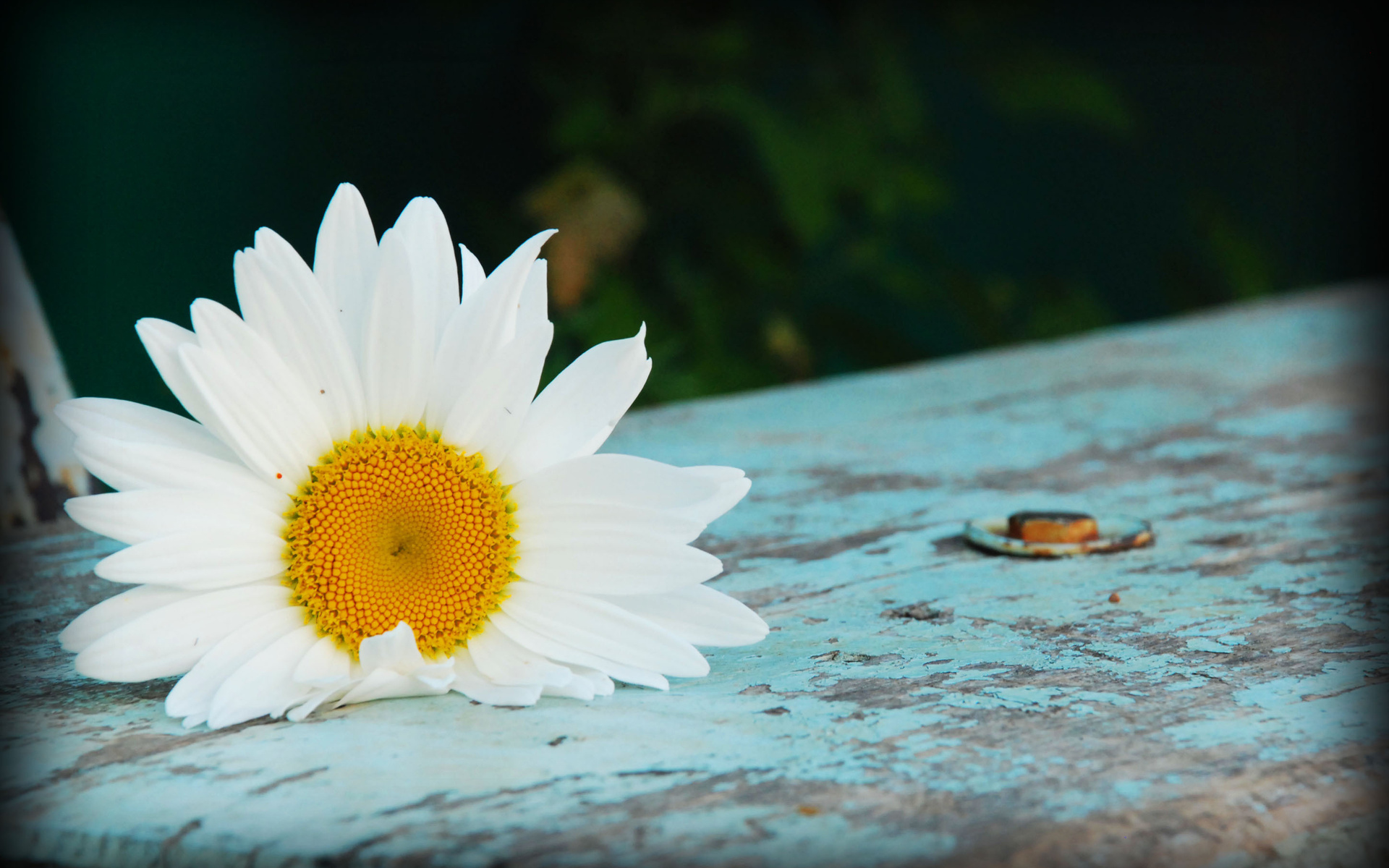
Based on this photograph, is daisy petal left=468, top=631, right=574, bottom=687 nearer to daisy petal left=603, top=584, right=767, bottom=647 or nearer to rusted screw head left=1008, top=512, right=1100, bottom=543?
daisy petal left=603, top=584, right=767, bottom=647

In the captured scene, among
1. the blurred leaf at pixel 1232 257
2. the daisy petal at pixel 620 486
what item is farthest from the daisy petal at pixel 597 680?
the blurred leaf at pixel 1232 257

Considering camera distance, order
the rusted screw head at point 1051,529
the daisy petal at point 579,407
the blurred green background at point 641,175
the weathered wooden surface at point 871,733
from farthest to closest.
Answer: the blurred green background at point 641,175 < the rusted screw head at point 1051,529 < the daisy petal at point 579,407 < the weathered wooden surface at point 871,733

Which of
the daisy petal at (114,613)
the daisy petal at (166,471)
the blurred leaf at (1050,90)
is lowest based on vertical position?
the daisy petal at (114,613)

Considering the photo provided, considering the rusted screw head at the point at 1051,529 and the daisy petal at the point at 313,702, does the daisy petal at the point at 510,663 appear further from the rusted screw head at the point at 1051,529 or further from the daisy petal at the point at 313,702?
the rusted screw head at the point at 1051,529

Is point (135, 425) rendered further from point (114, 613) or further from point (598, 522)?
point (598, 522)

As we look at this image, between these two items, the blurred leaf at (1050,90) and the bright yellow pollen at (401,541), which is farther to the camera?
the blurred leaf at (1050,90)

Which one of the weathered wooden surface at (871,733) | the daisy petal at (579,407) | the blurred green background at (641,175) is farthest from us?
the blurred green background at (641,175)

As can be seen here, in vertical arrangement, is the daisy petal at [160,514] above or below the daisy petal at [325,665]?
above

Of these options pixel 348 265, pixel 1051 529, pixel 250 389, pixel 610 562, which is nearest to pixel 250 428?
pixel 250 389
